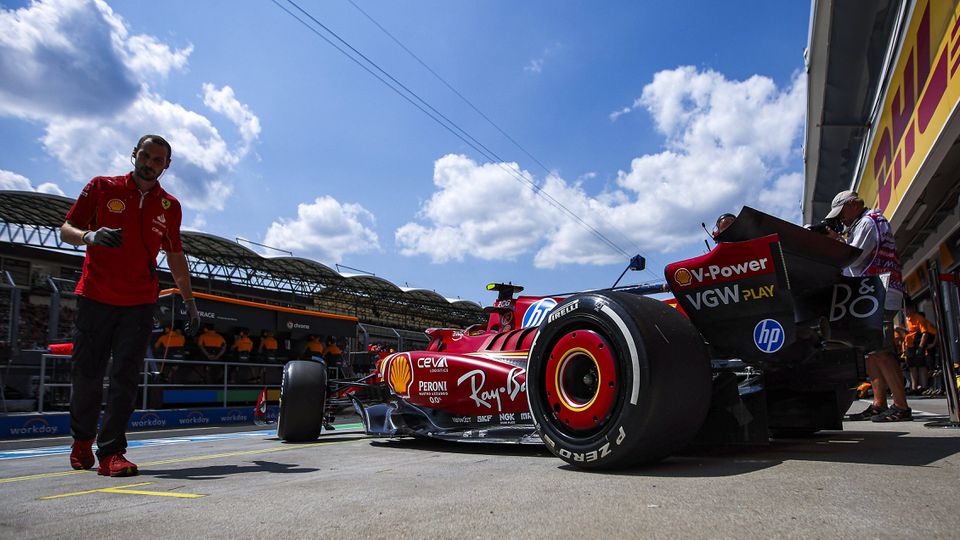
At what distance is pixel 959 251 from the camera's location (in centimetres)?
989

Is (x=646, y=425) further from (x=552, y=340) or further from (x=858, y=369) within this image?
(x=858, y=369)

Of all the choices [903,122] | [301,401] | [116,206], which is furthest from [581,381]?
[903,122]

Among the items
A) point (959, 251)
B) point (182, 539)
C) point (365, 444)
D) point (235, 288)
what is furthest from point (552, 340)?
point (235, 288)

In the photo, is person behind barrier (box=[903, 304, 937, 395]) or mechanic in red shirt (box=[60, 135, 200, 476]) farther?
person behind barrier (box=[903, 304, 937, 395])

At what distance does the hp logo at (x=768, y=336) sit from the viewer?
8.83 ft

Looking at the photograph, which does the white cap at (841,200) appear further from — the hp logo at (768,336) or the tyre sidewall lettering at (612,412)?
the tyre sidewall lettering at (612,412)

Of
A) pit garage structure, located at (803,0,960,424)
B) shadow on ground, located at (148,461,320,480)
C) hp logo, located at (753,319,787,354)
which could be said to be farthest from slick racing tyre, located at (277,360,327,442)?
pit garage structure, located at (803,0,960,424)

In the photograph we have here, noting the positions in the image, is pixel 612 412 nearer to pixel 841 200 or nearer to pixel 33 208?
pixel 841 200

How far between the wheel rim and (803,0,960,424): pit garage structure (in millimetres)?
3016

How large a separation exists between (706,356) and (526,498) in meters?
1.07

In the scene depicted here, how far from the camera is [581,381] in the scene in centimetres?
280

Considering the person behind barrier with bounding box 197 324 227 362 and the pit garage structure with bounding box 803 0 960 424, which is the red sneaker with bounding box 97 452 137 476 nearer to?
the pit garage structure with bounding box 803 0 960 424

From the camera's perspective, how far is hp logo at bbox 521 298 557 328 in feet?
15.0

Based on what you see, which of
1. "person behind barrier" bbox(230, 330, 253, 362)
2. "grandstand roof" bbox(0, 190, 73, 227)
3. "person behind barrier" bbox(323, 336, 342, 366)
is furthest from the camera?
"grandstand roof" bbox(0, 190, 73, 227)
